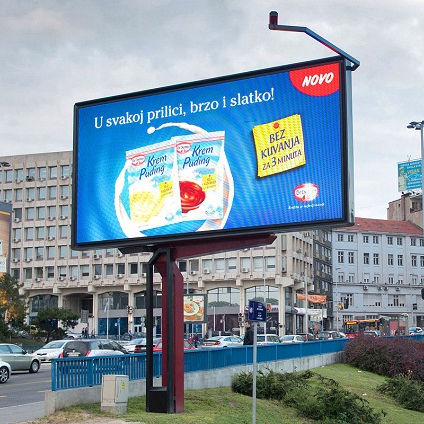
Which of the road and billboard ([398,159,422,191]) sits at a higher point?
billboard ([398,159,422,191])

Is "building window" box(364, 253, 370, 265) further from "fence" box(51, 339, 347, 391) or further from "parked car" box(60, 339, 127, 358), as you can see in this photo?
"fence" box(51, 339, 347, 391)

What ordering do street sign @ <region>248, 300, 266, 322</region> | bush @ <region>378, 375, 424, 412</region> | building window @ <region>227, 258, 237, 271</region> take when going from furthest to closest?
building window @ <region>227, 258, 237, 271</region>
bush @ <region>378, 375, 424, 412</region>
street sign @ <region>248, 300, 266, 322</region>

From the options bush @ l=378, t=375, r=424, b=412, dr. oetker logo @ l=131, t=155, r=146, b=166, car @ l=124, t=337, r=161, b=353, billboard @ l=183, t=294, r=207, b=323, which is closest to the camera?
dr. oetker logo @ l=131, t=155, r=146, b=166

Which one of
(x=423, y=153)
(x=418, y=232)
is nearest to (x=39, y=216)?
(x=418, y=232)

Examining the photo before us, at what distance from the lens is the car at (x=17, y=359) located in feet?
117

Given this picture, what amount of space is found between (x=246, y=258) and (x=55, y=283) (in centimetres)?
2773

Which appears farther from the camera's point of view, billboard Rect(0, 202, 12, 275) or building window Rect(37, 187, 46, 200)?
building window Rect(37, 187, 46, 200)

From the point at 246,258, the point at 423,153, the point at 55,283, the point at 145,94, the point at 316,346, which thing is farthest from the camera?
the point at 55,283

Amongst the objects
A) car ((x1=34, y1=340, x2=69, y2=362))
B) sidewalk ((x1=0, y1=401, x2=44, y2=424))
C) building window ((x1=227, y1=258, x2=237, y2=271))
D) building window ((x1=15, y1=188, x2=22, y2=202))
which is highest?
building window ((x1=15, y1=188, x2=22, y2=202))

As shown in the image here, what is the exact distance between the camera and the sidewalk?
1826cm

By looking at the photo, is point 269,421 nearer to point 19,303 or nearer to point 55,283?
point 19,303

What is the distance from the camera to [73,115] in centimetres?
1922

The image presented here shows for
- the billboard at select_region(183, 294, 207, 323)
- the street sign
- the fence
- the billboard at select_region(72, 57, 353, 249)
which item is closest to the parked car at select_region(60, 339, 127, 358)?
the fence

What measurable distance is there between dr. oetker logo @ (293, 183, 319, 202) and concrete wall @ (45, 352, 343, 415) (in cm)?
618
